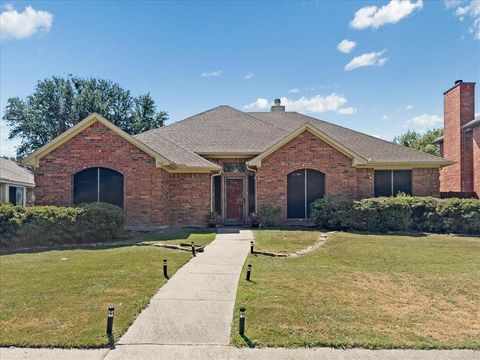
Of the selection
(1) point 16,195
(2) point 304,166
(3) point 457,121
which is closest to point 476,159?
(3) point 457,121

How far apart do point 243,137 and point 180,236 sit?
7723 millimetres

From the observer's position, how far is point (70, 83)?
46.2m

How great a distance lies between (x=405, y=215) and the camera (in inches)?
588

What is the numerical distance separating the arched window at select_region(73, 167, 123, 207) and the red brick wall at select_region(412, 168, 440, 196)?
46.9ft

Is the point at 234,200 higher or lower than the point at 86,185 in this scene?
lower

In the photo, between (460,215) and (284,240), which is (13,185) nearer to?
(284,240)

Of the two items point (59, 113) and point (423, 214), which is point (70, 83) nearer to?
point (59, 113)

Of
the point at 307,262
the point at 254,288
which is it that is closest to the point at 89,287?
the point at 254,288

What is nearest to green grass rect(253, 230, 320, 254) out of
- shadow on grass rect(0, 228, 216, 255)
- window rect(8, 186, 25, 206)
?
shadow on grass rect(0, 228, 216, 255)

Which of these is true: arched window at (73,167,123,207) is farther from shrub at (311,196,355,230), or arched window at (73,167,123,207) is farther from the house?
Result: shrub at (311,196,355,230)

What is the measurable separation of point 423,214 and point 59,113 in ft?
142

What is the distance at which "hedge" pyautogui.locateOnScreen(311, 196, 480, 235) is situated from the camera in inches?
576

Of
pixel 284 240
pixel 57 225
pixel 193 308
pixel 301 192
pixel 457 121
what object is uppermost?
pixel 457 121

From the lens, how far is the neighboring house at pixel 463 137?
20203 mm
